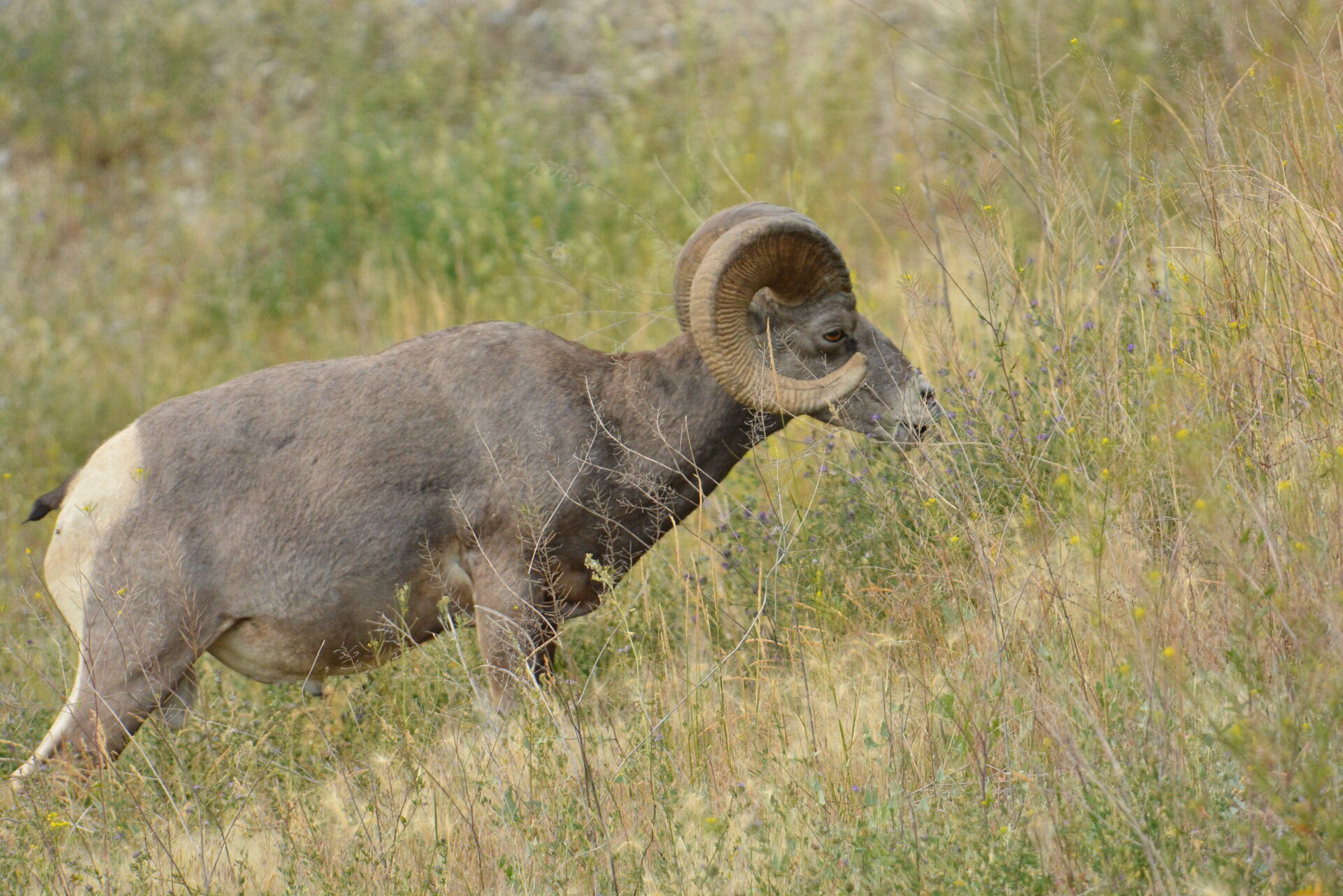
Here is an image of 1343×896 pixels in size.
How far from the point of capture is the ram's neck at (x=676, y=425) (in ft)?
18.9

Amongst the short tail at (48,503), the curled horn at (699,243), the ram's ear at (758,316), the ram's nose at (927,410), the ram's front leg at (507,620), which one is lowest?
the ram's front leg at (507,620)

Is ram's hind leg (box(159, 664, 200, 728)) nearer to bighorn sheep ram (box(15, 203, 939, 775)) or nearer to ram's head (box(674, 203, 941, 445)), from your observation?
bighorn sheep ram (box(15, 203, 939, 775))

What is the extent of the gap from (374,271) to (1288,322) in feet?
34.4

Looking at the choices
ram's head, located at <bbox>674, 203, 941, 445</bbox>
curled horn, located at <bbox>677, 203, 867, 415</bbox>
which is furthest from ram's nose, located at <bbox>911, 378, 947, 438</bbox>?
curled horn, located at <bbox>677, 203, 867, 415</bbox>

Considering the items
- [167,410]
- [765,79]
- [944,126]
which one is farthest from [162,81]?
[167,410]

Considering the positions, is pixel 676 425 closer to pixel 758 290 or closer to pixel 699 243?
pixel 758 290

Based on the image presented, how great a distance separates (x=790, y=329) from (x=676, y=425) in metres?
0.65

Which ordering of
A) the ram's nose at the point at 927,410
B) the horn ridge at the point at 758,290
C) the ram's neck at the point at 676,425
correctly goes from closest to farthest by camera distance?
1. the horn ridge at the point at 758,290
2. the ram's nose at the point at 927,410
3. the ram's neck at the point at 676,425

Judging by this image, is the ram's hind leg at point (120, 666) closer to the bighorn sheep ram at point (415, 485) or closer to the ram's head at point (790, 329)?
the bighorn sheep ram at point (415, 485)

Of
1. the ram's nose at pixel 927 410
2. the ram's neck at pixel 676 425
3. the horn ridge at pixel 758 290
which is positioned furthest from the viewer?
the ram's neck at pixel 676 425

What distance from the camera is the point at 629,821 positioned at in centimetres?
430

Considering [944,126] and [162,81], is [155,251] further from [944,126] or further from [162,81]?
[944,126]

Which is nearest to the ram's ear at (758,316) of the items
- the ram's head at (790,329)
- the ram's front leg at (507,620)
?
the ram's head at (790,329)

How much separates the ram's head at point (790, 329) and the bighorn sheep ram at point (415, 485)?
0.01 metres
